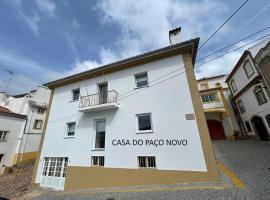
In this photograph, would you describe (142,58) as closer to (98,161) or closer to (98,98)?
(98,98)

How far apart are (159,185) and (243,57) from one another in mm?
19392

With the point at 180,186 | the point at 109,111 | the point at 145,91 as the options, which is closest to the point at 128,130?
the point at 109,111

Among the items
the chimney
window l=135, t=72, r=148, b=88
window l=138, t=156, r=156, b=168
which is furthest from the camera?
the chimney

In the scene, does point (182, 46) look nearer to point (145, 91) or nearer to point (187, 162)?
point (145, 91)

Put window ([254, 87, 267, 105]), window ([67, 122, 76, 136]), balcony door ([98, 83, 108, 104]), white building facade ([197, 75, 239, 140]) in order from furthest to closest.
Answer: white building facade ([197, 75, 239, 140])
window ([254, 87, 267, 105])
window ([67, 122, 76, 136])
balcony door ([98, 83, 108, 104])

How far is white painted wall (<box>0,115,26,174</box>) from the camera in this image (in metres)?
19.6

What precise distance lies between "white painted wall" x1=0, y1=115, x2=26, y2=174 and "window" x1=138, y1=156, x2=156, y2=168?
21171 mm

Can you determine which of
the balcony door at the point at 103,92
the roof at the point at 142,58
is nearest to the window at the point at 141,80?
the roof at the point at 142,58

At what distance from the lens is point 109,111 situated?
10.4 meters

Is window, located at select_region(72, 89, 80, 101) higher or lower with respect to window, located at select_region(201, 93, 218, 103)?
lower

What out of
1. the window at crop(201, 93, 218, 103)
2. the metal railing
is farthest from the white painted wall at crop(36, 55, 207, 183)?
the window at crop(201, 93, 218, 103)

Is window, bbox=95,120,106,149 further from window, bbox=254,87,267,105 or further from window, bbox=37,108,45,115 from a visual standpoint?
→ window, bbox=37,108,45,115

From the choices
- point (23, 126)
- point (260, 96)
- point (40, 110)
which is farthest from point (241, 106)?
point (23, 126)

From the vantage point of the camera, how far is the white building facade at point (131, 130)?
7762 mm
